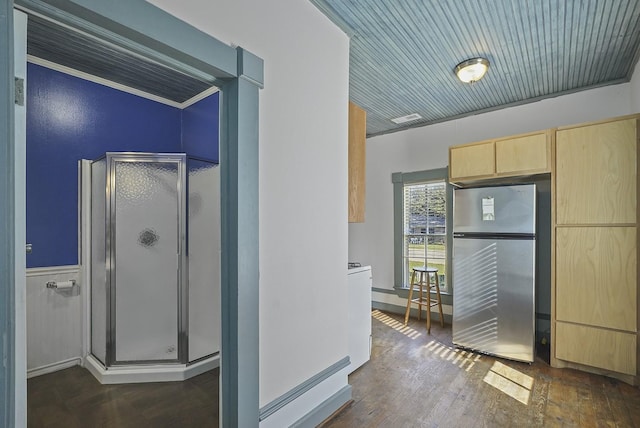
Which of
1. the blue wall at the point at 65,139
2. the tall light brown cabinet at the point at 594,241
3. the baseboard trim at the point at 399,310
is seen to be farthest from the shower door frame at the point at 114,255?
the tall light brown cabinet at the point at 594,241

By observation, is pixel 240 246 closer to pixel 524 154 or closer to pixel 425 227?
pixel 524 154

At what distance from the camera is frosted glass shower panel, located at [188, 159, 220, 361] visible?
292 cm

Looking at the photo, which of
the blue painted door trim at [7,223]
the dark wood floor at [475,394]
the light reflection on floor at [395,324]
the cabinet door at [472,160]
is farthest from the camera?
the light reflection on floor at [395,324]

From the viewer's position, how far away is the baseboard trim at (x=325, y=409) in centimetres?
198

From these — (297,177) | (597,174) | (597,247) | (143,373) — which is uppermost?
(597,174)

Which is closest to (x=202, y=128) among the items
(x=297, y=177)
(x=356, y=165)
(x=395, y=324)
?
(x=356, y=165)

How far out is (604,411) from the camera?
7.39ft

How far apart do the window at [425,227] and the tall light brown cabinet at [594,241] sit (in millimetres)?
1490

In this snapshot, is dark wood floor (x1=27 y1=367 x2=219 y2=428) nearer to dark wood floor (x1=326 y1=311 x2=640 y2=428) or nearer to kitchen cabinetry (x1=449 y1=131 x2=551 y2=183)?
dark wood floor (x1=326 y1=311 x2=640 y2=428)

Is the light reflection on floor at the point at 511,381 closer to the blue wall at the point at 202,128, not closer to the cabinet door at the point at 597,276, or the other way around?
the cabinet door at the point at 597,276

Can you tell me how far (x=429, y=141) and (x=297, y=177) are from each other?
3200mm

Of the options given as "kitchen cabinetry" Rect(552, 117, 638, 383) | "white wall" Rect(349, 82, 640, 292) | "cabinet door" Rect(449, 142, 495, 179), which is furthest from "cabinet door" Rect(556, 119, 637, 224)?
"white wall" Rect(349, 82, 640, 292)

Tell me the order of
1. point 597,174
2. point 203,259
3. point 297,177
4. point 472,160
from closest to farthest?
1. point 297,177
2. point 597,174
3. point 203,259
4. point 472,160

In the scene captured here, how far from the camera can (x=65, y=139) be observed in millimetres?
2957
